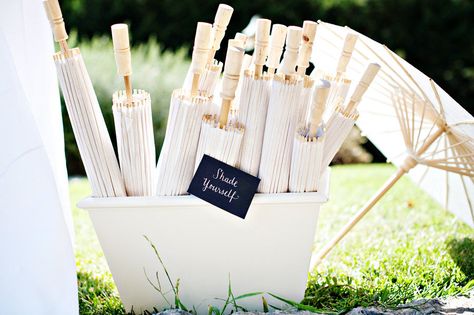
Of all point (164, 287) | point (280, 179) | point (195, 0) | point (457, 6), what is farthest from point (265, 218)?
point (457, 6)

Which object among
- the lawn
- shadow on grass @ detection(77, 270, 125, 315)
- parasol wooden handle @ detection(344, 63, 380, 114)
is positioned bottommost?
shadow on grass @ detection(77, 270, 125, 315)

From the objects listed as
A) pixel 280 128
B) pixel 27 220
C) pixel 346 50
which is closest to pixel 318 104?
pixel 280 128

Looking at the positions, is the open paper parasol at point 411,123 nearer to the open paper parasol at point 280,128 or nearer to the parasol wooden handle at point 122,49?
the open paper parasol at point 280,128

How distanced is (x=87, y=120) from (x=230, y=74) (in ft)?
1.45

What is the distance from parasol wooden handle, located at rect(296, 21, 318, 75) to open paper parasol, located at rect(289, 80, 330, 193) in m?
0.19

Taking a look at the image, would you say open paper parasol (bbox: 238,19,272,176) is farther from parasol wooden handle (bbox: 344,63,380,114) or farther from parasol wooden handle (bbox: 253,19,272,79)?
parasol wooden handle (bbox: 344,63,380,114)

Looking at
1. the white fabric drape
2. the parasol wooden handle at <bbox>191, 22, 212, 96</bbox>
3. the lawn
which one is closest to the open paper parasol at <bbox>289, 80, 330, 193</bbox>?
the parasol wooden handle at <bbox>191, 22, 212, 96</bbox>

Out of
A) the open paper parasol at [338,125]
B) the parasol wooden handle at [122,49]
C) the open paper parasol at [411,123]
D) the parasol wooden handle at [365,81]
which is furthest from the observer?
the open paper parasol at [411,123]

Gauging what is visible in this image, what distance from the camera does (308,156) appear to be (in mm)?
1809

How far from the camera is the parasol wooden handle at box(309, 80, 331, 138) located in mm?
1681

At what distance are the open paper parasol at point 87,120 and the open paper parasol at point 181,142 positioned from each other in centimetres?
14

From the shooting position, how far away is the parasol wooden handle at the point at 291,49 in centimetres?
170

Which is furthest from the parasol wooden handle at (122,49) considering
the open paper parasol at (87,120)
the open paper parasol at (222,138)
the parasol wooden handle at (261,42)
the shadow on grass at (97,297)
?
the shadow on grass at (97,297)

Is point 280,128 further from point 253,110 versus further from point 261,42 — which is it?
point 261,42
